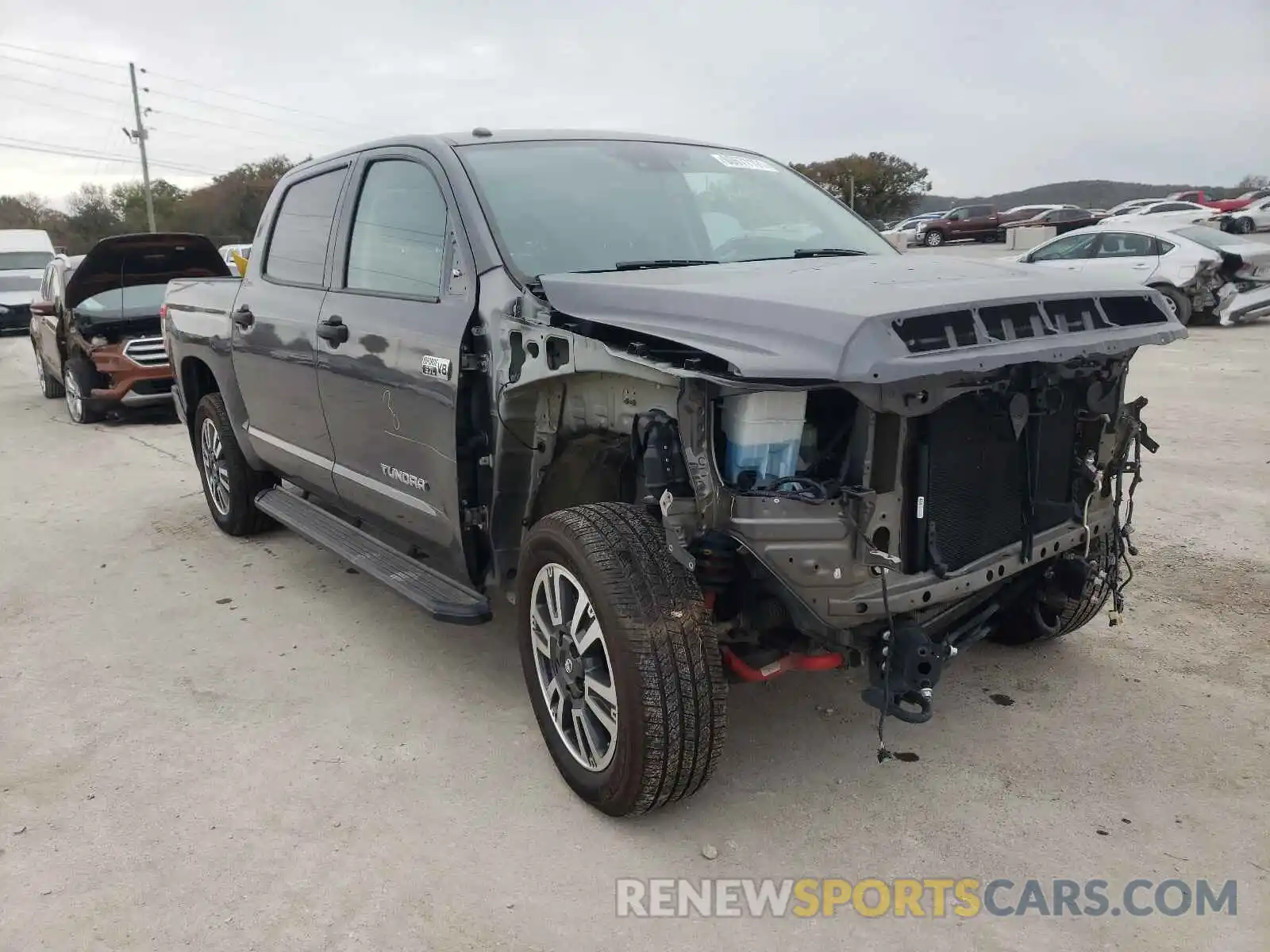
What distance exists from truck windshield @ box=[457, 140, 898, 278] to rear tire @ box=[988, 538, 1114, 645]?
136 cm

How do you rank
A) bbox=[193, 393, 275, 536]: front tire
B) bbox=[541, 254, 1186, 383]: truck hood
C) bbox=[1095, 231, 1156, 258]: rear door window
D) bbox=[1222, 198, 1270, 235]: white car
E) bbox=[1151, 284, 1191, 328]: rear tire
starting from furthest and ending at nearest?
bbox=[1222, 198, 1270, 235]: white car, bbox=[1095, 231, 1156, 258]: rear door window, bbox=[1151, 284, 1191, 328]: rear tire, bbox=[193, 393, 275, 536]: front tire, bbox=[541, 254, 1186, 383]: truck hood

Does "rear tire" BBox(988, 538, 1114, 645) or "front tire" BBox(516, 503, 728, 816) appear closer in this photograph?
"front tire" BBox(516, 503, 728, 816)

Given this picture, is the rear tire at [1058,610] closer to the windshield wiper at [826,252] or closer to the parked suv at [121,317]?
the windshield wiper at [826,252]

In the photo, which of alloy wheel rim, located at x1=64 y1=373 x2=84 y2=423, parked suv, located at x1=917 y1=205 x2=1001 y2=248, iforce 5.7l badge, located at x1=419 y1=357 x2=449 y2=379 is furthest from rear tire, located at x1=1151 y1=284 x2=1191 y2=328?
parked suv, located at x1=917 y1=205 x2=1001 y2=248

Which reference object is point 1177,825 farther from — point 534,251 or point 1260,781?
point 534,251

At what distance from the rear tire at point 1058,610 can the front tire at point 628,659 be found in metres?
1.48

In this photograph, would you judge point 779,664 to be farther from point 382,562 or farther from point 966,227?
point 966,227

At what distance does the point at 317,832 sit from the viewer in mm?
2969

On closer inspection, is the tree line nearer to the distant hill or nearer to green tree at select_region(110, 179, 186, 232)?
green tree at select_region(110, 179, 186, 232)

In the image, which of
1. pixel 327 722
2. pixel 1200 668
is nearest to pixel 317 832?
pixel 327 722

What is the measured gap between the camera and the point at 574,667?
3.03 meters

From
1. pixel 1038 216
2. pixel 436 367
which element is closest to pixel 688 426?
pixel 436 367

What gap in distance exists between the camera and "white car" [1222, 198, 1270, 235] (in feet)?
94.9

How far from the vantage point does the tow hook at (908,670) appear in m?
2.72
